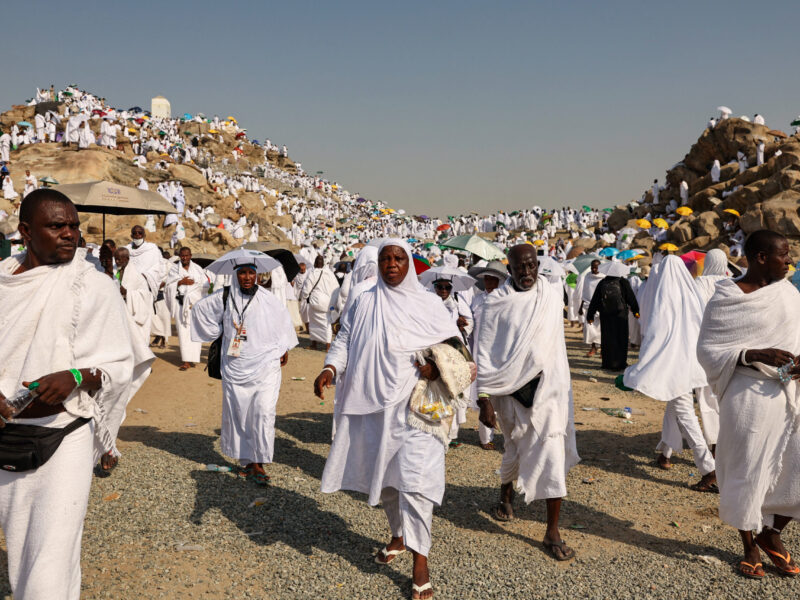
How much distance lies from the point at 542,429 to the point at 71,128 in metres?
38.5

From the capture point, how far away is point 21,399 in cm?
233

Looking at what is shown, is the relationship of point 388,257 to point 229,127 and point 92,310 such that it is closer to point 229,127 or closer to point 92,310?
point 92,310

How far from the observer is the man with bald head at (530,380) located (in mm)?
4211

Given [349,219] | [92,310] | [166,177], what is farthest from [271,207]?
[92,310]

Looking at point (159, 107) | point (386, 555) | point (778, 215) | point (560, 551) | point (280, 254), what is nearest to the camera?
point (386, 555)

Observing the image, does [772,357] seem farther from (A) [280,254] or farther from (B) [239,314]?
(A) [280,254]

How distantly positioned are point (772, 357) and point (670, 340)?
2315mm

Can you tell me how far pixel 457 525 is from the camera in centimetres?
464

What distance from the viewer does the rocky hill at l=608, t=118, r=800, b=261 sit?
95.5ft

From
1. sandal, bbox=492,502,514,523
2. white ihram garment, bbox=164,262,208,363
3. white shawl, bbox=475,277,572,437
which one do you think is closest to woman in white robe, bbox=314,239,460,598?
white shawl, bbox=475,277,572,437

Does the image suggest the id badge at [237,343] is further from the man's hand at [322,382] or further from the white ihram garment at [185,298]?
the white ihram garment at [185,298]

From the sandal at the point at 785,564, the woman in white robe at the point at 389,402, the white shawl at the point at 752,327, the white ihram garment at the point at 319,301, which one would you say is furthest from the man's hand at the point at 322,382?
the white ihram garment at the point at 319,301

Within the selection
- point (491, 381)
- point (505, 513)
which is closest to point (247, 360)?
point (491, 381)

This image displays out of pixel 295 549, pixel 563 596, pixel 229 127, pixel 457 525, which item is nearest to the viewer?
pixel 563 596
